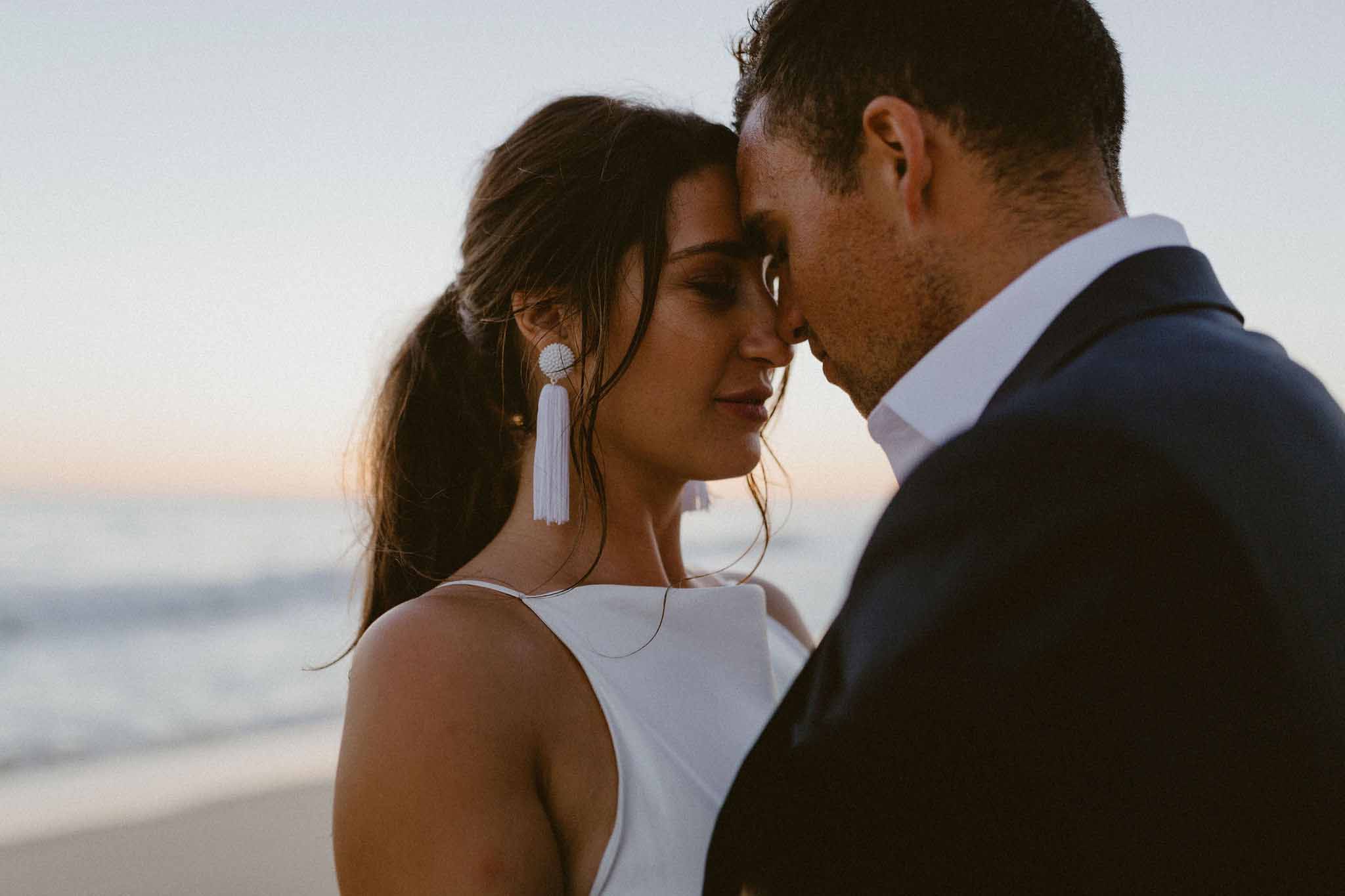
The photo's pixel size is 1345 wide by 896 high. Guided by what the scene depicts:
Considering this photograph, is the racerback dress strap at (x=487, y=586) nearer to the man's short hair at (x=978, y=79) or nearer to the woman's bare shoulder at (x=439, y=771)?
the woman's bare shoulder at (x=439, y=771)

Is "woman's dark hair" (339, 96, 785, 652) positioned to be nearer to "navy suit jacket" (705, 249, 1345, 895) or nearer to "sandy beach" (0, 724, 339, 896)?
"navy suit jacket" (705, 249, 1345, 895)

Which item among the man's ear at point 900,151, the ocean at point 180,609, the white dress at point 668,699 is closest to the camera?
the man's ear at point 900,151

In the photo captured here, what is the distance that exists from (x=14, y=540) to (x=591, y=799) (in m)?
19.0

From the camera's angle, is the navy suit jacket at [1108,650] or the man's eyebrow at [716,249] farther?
the man's eyebrow at [716,249]

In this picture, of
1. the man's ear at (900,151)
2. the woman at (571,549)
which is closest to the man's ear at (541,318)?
the woman at (571,549)

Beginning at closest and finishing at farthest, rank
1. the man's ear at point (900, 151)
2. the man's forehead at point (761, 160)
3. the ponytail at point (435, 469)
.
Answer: the man's ear at point (900, 151)
the man's forehead at point (761, 160)
the ponytail at point (435, 469)

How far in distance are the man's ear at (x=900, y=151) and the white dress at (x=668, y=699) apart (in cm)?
103

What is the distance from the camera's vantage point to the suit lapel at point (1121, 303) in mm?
1403

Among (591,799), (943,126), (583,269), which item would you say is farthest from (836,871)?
(583,269)

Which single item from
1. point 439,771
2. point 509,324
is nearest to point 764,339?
point 509,324

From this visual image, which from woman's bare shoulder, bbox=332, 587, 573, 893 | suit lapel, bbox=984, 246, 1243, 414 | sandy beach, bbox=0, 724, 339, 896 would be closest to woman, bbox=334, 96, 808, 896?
woman's bare shoulder, bbox=332, 587, 573, 893

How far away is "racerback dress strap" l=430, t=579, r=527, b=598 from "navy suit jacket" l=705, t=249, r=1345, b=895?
98 centimetres

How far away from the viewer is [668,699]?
87.9 inches

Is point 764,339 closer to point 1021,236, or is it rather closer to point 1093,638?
point 1021,236
